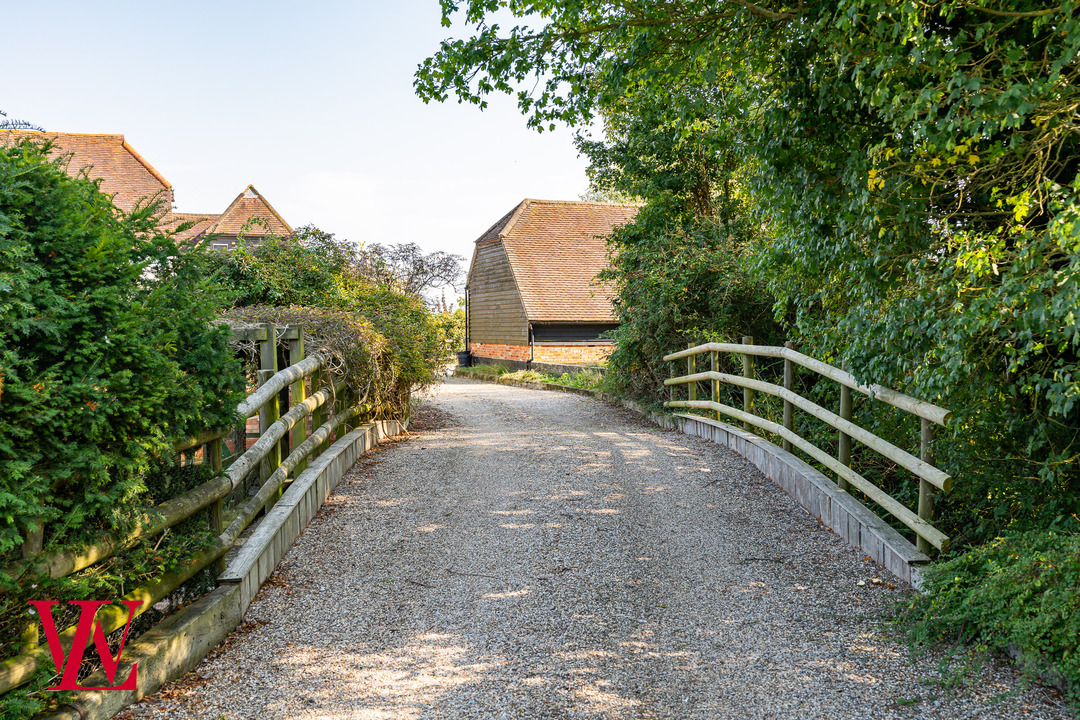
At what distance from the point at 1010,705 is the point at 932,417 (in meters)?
1.87

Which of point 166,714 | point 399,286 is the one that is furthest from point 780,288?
point 399,286

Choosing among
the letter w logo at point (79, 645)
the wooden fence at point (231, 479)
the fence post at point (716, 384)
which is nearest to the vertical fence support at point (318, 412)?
the wooden fence at point (231, 479)

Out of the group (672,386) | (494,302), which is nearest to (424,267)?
(494,302)

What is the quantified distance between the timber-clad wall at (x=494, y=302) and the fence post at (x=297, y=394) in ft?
67.9

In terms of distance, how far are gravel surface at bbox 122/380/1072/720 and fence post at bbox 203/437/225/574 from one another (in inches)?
15.2

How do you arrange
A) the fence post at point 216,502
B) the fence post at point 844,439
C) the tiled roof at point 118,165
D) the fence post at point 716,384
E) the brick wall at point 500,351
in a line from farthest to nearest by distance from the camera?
1. the brick wall at point 500,351
2. the tiled roof at point 118,165
3. the fence post at point 716,384
4. the fence post at point 844,439
5. the fence post at point 216,502

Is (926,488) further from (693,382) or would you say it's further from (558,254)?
(558,254)

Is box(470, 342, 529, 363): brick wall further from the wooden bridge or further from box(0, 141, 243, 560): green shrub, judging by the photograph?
box(0, 141, 243, 560): green shrub

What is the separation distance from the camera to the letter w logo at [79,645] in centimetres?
282

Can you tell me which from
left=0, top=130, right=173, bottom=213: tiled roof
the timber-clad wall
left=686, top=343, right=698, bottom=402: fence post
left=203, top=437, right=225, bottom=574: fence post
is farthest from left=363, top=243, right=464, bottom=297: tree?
left=203, top=437, right=225, bottom=574: fence post

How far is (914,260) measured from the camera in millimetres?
4500

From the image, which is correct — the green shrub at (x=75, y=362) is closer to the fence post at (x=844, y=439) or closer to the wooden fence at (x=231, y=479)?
the wooden fence at (x=231, y=479)

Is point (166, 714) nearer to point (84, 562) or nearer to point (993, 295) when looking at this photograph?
point (84, 562)

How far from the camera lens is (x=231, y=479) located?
4.41 meters
